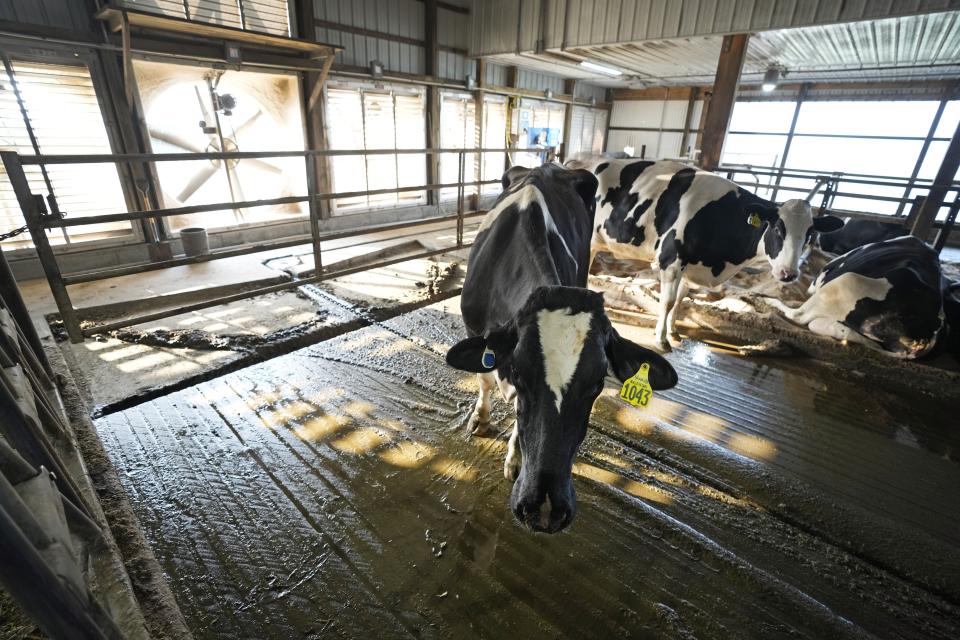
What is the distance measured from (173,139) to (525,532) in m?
7.63

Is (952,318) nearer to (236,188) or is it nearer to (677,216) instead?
(677,216)

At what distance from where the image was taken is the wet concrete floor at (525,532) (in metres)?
1.80

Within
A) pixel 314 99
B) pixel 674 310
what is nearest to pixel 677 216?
pixel 674 310

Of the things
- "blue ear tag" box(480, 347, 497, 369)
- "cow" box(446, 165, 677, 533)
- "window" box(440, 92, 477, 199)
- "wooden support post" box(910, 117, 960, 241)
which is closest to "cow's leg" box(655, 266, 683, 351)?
"cow" box(446, 165, 677, 533)

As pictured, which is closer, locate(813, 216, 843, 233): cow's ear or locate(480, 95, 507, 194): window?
locate(813, 216, 843, 233): cow's ear

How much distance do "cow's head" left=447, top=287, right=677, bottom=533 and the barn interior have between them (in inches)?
28.1

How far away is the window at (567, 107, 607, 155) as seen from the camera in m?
15.5

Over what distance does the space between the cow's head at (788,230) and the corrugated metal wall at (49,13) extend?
8.09 metres

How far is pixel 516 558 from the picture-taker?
202cm

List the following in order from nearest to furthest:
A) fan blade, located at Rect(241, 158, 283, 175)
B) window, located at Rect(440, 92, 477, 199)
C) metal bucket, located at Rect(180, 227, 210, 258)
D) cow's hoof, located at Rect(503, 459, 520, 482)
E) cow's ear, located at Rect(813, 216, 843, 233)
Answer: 1. cow's hoof, located at Rect(503, 459, 520, 482)
2. cow's ear, located at Rect(813, 216, 843, 233)
3. metal bucket, located at Rect(180, 227, 210, 258)
4. fan blade, located at Rect(241, 158, 283, 175)
5. window, located at Rect(440, 92, 477, 199)

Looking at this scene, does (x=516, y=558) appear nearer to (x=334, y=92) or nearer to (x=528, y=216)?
(x=528, y=216)

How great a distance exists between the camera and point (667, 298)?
4238 mm

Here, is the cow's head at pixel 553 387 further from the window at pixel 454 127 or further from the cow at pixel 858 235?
the window at pixel 454 127

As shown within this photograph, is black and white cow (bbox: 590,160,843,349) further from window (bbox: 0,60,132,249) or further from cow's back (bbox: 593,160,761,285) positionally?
window (bbox: 0,60,132,249)
